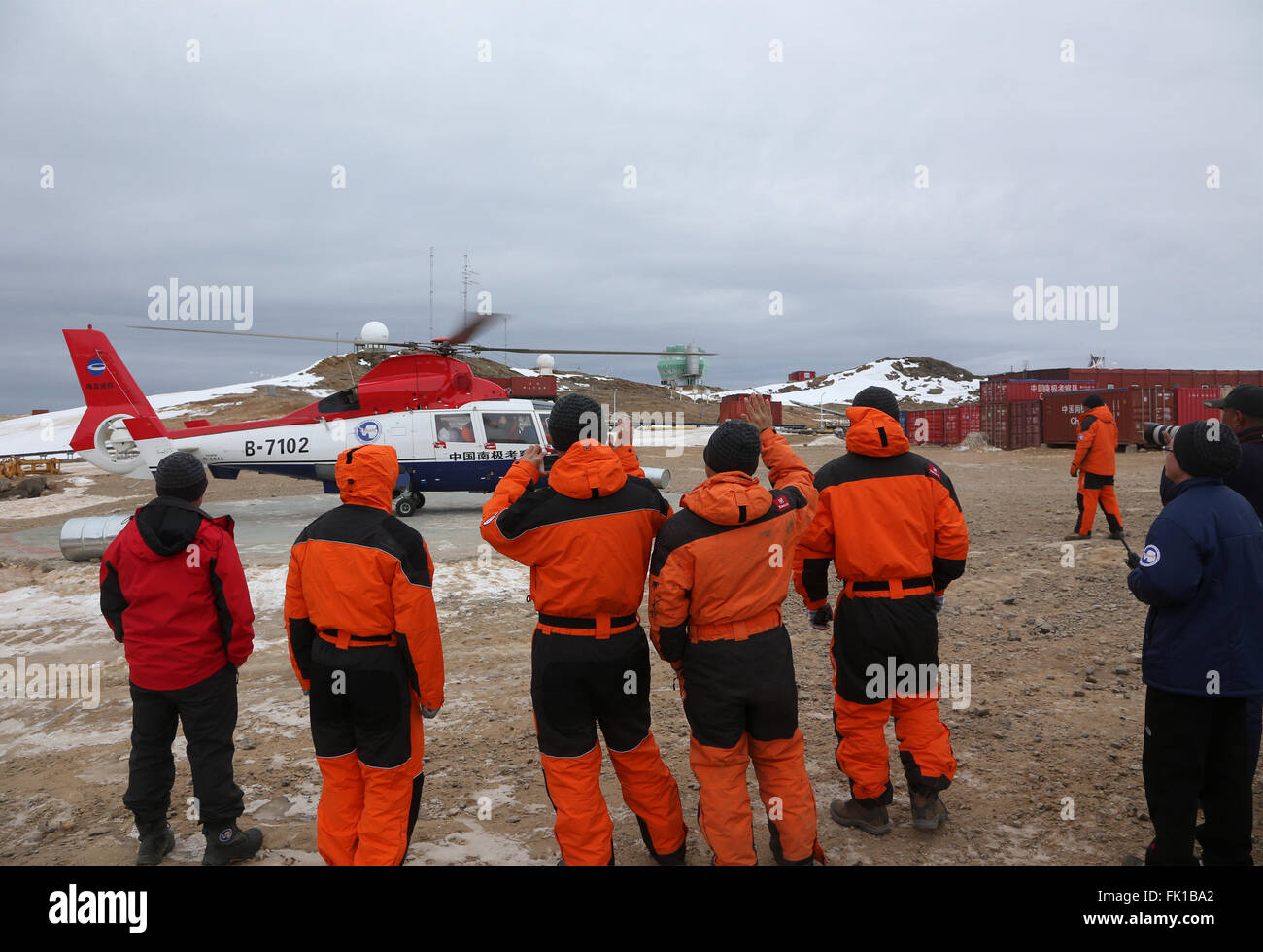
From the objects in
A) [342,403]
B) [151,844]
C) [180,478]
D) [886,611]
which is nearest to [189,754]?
[151,844]

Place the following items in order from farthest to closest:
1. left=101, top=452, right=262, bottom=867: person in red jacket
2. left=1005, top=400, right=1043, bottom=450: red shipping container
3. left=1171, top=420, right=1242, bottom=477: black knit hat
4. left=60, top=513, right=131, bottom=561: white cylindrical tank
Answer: left=1005, top=400, right=1043, bottom=450: red shipping container
left=60, top=513, right=131, bottom=561: white cylindrical tank
left=101, top=452, right=262, bottom=867: person in red jacket
left=1171, top=420, right=1242, bottom=477: black knit hat

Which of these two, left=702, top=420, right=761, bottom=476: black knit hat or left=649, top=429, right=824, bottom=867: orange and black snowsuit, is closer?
left=649, top=429, right=824, bottom=867: orange and black snowsuit

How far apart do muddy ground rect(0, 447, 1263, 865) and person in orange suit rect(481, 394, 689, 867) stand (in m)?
0.55

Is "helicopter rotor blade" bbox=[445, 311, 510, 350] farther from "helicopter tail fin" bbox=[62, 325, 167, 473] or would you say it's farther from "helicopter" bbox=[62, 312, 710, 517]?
"helicopter tail fin" bbox=[62, 325, 167, 473]

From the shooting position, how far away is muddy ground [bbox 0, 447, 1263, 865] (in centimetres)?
338

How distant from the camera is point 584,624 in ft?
9.82

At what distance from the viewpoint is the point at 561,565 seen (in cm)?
295

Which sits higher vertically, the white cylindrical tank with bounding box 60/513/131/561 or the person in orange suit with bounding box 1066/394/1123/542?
the person in orange suit with bounding box 1066/394/1123/542

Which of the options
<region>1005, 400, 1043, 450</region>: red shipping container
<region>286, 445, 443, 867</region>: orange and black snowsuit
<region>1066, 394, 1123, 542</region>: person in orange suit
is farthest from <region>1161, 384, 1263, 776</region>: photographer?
<region>1005, 400, 1043, 450</region>: red shipping container

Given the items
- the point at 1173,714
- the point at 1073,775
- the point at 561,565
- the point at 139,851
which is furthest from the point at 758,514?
the point at 139,851

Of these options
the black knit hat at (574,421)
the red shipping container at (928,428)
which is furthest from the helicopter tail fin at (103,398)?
the red shipping container at (928,428)

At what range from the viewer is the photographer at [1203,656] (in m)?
2.74

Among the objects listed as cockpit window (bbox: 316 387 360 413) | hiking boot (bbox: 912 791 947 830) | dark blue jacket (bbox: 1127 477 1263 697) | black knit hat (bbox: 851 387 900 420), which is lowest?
hiking boot (bbox: 912 791 947 830)
